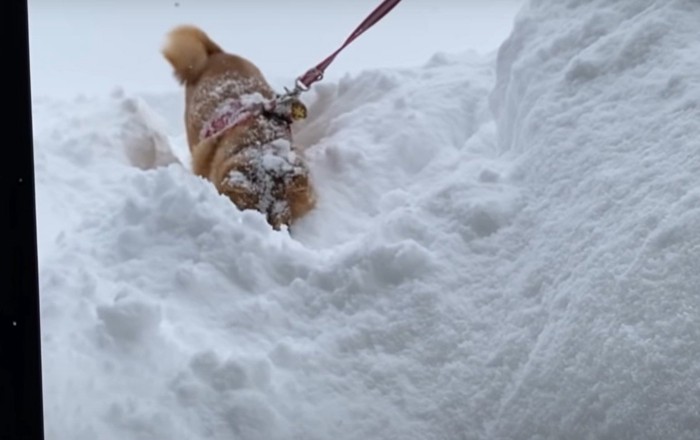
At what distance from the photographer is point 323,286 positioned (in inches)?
59.6

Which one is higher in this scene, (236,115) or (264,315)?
(236,115)

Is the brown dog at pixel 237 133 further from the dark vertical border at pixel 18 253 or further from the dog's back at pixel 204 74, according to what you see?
the dark vertical border at pixel 18 253

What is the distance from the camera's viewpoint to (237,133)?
2.58 m

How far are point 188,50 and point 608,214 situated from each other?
1.98m

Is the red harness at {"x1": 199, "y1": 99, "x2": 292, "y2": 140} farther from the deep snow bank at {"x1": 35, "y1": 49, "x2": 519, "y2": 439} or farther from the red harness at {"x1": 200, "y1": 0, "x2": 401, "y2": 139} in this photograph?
the deep snow bank at {"x1": 35, "y1": 49, "x2": 519, "y2": 439}

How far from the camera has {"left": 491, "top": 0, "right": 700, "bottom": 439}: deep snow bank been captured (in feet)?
3.72

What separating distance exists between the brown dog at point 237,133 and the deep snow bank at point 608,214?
77 centimetres

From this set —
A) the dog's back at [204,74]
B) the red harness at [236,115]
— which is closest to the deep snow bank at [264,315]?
the red harness at [236,115]

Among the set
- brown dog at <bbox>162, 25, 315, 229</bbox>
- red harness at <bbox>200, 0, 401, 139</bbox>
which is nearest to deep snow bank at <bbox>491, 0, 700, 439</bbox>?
brown dog at <bbox>162, 25, 315, 229</bbox>

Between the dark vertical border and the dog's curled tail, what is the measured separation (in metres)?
2.08

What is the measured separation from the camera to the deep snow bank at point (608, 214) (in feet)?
3.72

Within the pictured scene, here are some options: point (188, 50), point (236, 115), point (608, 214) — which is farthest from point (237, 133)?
point (608, 214)

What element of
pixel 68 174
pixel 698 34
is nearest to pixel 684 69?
pixel 698 34

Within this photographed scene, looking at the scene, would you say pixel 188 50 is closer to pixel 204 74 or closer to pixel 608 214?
pixel 204 74
